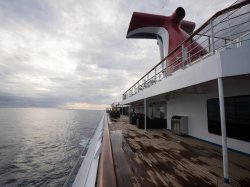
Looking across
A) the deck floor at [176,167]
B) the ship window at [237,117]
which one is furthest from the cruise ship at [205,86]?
the deck floor at [176,167]

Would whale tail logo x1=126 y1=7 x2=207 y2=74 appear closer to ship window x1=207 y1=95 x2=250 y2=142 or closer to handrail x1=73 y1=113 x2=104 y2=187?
ship window x1=207 y1=95 x2=250 y2=142

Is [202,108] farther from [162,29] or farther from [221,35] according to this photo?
[162,29]

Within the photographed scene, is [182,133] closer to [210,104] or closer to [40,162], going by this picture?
[210,104]

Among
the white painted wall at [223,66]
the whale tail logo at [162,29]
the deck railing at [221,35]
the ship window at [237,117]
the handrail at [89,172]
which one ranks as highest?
the whale tail logo at [162,29]

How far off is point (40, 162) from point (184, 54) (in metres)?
13.4

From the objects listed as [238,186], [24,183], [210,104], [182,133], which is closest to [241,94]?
[210,104]

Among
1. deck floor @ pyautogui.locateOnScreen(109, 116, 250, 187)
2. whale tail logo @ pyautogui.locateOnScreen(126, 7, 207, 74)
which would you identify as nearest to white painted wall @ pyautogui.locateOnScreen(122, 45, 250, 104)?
deck floor @ pyautogui.locateOnScreen(109, 116, 250, 187)

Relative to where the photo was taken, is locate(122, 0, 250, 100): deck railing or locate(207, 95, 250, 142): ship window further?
locate(207, 95, 250, 142): ship window

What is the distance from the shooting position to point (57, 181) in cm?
1024

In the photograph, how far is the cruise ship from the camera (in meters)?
3.41

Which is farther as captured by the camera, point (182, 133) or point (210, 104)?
point (182, 133)

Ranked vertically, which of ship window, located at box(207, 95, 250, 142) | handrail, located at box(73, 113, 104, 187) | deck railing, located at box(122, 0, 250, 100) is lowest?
handrail, located at box(73, 113, 104, 187)

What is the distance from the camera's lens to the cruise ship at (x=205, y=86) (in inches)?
134

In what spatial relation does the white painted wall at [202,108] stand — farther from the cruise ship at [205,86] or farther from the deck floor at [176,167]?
the deck floor at [176,167]
